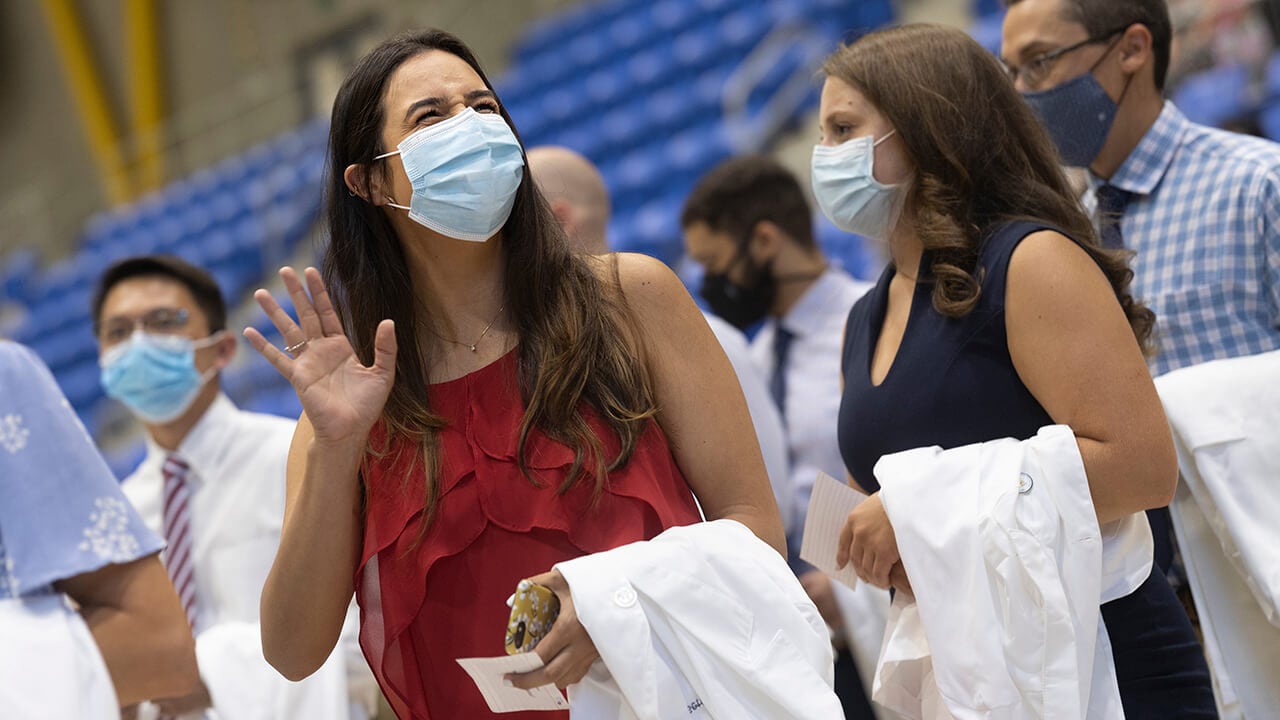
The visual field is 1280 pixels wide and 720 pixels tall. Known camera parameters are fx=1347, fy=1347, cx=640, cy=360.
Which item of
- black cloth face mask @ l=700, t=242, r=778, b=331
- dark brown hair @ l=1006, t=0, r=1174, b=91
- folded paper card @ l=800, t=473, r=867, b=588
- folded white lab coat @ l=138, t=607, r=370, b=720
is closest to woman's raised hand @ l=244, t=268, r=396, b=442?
folded paper card @ l=800, t=473, r=867, b=588

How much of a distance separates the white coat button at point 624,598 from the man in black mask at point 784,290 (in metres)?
1.68

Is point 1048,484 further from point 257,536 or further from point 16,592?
point 257,536

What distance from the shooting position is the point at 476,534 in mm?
1735

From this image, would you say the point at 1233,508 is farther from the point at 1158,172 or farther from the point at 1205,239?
the point at 1158,172

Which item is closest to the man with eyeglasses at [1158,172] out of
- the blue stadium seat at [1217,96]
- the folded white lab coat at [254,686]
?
the folded white lab coat at [254,686]

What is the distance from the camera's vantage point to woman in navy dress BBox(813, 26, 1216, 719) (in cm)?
182

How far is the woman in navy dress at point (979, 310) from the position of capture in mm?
1820

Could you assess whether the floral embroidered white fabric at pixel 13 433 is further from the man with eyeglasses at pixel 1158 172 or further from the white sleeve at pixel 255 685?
the man with eyeglasses at pixel 1158 172

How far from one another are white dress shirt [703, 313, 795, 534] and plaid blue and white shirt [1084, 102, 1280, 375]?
2.90 ft

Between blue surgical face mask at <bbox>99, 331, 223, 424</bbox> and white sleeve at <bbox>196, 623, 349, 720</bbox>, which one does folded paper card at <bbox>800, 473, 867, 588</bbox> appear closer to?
white sleeve at <bbox>196, 623, 349, 720</bbox>

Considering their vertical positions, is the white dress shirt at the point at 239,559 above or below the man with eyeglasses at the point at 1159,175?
below

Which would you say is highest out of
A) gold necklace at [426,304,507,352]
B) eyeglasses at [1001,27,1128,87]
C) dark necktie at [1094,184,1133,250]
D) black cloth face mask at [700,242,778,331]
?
gold necklace at [426,304,507,352]

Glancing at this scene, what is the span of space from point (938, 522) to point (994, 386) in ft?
0.75

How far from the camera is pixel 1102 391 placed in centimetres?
181
